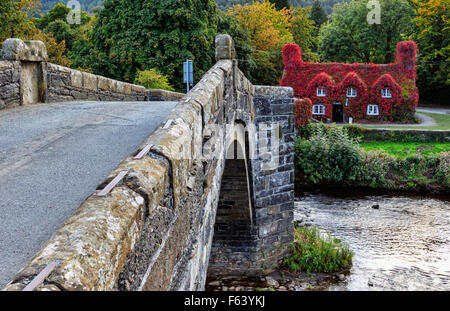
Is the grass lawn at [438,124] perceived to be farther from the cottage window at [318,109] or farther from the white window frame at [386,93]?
the cottage window at [318,109]

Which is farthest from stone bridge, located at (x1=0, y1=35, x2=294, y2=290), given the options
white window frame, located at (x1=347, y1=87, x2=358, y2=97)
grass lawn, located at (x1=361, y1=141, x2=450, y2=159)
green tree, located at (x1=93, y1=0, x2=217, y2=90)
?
white window frame, located at (x1=347, y1=87, x2=358, y2=97)

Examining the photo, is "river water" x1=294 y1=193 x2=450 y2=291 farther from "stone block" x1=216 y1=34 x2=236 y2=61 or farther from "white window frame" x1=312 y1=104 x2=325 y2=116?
"white window frame" x1=312 y1=104 x2=325 y2=116

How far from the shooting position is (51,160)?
163 inches

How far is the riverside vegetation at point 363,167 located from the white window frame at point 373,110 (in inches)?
361

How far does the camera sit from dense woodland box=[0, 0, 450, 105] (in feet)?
69.2

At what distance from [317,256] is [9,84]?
27.6 feet

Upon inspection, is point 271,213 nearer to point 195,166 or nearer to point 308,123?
point 195,166

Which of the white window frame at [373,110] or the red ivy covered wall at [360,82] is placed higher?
the red ivy covered wall at [360,82]

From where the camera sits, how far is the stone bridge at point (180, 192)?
1949 millimetres

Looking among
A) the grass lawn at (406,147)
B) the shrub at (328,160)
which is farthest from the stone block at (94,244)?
the grass lawn at (406,147)

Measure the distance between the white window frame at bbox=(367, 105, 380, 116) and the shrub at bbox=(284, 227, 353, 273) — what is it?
65.1 ft
